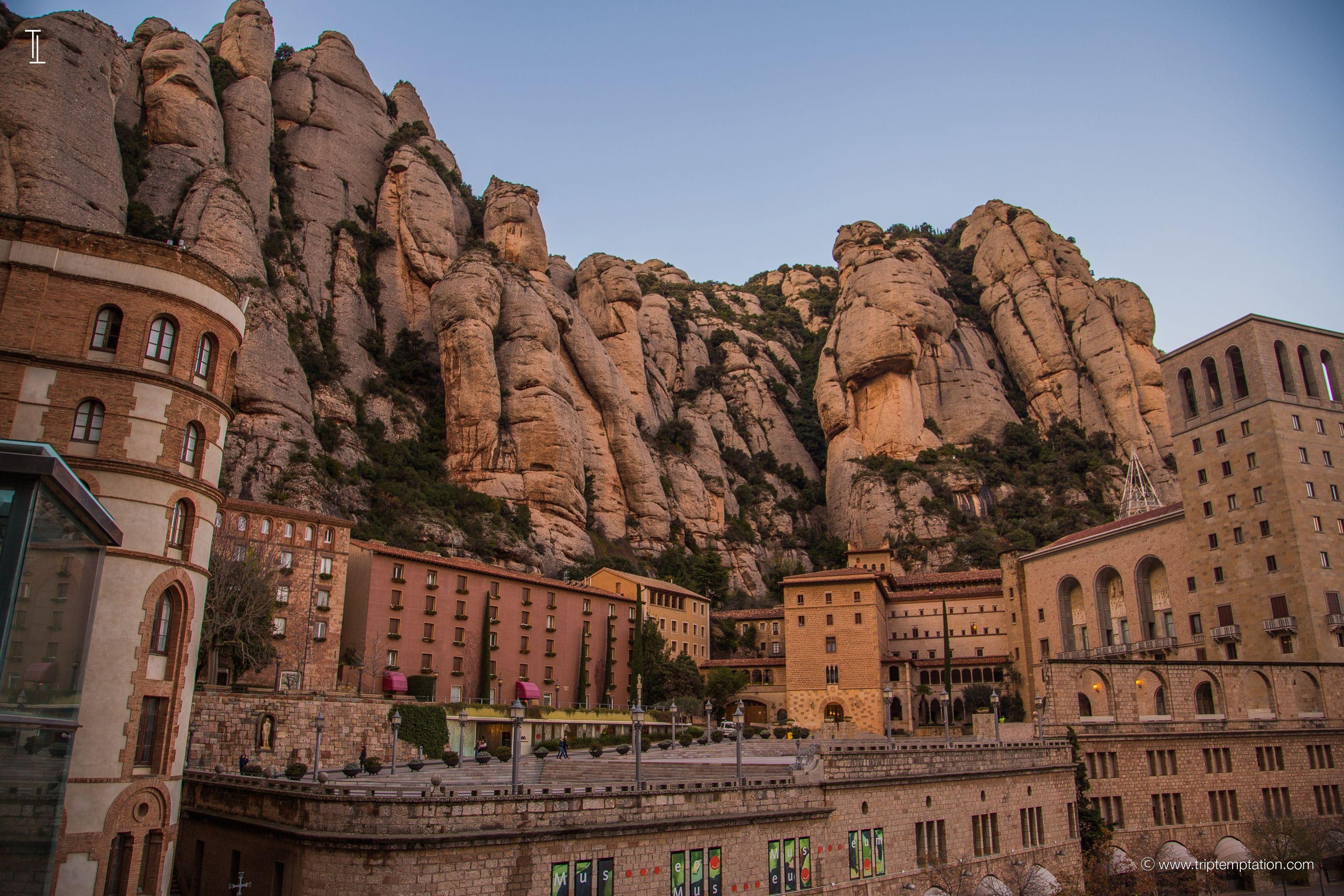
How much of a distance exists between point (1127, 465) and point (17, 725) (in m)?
99.4

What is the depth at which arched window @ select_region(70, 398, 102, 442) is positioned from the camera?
68.2ft

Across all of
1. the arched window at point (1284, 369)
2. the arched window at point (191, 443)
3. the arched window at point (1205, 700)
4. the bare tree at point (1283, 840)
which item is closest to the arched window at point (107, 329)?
the arched window at point (191, 443)

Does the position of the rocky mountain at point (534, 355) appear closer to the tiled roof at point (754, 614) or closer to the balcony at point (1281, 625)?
the tiled roof at point (754, 614)

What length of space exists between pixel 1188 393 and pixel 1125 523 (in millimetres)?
9224

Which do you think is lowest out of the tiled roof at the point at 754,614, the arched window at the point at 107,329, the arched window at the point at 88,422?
the arched window at the point at 88,422

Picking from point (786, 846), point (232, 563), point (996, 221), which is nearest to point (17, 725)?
point (786, 846)

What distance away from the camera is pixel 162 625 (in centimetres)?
2189

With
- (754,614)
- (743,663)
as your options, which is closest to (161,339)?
(743,663)

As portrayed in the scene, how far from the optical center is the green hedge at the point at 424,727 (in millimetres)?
38844

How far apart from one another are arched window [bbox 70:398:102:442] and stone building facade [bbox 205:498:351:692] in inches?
888

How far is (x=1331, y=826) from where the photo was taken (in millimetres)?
43344

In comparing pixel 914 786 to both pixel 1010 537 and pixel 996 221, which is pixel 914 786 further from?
pixel 996 221

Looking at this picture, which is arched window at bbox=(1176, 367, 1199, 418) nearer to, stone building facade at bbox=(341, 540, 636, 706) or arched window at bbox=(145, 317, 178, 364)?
stone building facade at bbox=(341, 540, 636, 706)

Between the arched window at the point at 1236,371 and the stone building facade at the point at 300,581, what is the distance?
169 feet
